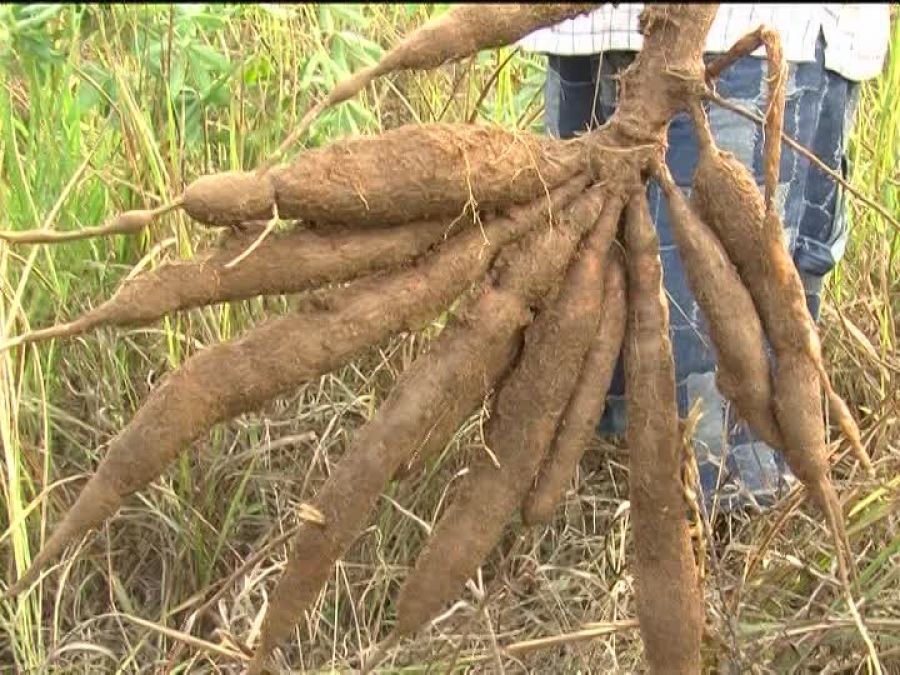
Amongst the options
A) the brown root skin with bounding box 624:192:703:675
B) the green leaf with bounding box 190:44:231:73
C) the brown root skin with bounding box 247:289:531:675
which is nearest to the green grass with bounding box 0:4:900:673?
the green leaf with bounding box 190:44:231:73

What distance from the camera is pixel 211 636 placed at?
1380 mm

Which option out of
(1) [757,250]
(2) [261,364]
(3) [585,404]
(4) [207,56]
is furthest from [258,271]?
(4) [207,56]

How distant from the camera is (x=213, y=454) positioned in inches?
60.5

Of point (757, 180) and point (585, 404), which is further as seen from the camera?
point (757, 180)

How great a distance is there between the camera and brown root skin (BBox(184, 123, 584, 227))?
2.91 feet

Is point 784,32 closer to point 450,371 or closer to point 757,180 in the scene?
point 757,180

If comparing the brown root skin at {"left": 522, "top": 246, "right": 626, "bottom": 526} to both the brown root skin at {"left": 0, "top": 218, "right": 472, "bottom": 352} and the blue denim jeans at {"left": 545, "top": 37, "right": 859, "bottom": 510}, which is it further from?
the blue denim jeans at {"left": 545, "top": 37, "right": 859, "bottom": 510}

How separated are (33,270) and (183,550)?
16.3 inches

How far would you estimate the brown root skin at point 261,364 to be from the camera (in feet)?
3.10

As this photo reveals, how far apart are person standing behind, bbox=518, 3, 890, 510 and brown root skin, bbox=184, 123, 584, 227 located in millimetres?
335

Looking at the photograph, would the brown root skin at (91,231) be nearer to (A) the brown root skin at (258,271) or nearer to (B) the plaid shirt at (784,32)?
(A) the brown root skin at (258,271)

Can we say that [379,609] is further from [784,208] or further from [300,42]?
[300,42]

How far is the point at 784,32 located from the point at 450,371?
0.64m

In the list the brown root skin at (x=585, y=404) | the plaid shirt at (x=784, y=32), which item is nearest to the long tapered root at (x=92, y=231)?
the brown root skin at (x=585, y=404)
